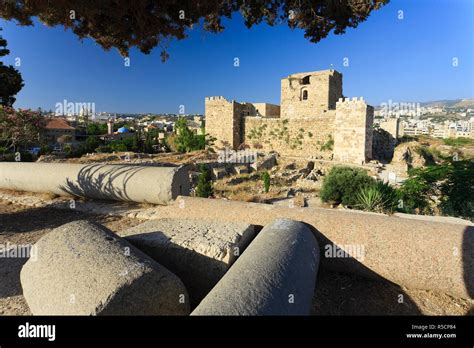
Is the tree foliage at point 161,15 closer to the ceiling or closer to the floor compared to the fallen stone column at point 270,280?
closer to the ceiling

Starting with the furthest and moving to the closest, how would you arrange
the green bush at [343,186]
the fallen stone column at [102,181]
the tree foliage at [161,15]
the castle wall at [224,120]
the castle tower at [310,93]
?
the castle wall at [224,120]
the castle tower at [310,93]
the green bush at [343,186]
the fallen stone column at [102,181]
the tree foliage at [161,15]

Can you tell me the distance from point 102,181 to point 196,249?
147 inches

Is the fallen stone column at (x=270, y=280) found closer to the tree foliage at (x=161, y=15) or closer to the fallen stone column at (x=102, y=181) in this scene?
the fallen stone column at (x=102, y=181)

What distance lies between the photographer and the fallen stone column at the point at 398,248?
7.09ft

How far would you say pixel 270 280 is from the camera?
1646 mm

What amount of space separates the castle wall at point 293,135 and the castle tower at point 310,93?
1526 mm

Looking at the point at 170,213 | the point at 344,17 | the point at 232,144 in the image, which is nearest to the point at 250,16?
the point at 344,17

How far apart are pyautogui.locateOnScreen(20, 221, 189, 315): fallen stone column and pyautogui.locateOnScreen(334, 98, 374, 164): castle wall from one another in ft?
61.7

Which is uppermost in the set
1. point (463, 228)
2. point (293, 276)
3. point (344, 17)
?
point (344, 17)

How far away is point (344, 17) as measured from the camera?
5.19 meters

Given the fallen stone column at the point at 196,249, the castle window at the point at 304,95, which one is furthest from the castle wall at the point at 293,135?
the fallen stone column at the point at 196,249

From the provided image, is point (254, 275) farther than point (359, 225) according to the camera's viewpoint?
No
